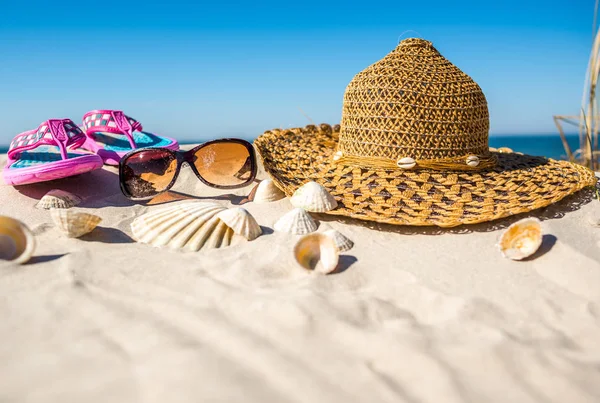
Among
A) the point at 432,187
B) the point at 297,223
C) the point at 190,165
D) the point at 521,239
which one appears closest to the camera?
the point at 521,239

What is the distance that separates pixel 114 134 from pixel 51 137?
969 mm

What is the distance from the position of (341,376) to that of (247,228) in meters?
1.08

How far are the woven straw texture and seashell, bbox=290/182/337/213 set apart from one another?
0.05 metres

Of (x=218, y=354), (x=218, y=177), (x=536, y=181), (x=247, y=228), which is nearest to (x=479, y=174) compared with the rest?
(x=536, y=181)

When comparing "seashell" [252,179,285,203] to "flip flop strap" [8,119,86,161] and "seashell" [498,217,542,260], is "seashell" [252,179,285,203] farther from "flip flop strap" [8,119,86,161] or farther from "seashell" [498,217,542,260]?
"seashell" [498,217,542,260]

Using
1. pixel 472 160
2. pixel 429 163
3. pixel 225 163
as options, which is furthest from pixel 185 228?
pixel 472 160

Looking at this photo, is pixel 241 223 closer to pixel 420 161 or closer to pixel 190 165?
pixel 190 165

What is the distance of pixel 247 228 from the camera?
2117 mm

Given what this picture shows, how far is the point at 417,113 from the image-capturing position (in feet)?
7.92

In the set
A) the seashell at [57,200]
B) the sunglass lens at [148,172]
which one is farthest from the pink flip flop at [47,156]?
the sunglass lens at [148,172]

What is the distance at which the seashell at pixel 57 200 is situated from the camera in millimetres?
2551

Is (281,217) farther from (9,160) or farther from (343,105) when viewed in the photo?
(9,160)

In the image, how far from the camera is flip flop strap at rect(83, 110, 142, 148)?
3.48 meters

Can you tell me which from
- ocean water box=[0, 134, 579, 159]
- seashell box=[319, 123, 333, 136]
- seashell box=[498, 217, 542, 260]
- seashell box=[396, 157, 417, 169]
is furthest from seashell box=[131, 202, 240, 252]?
ocean water box=[0, 134, 579, 159]
